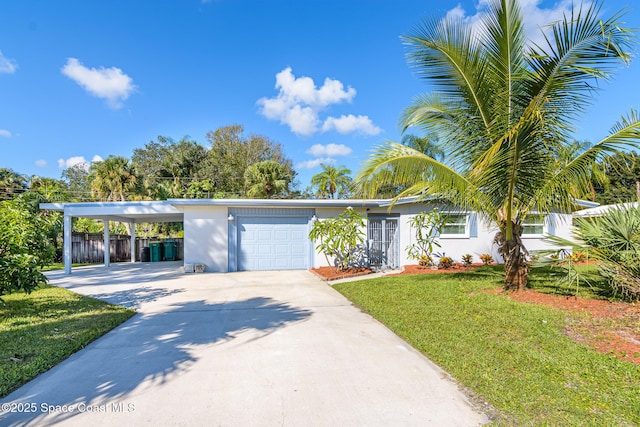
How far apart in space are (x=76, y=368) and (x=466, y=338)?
4.69 m

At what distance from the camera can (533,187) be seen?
5.96m

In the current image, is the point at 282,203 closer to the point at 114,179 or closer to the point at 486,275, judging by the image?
the point at 486,275

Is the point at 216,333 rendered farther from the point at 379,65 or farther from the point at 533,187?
the point at 379,65

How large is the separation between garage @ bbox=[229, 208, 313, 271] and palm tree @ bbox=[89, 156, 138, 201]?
12540 millimetres

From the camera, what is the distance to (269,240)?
39.6 ft

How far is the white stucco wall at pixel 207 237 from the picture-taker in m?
11.6

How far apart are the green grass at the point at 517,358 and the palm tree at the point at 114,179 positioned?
19.2 metres

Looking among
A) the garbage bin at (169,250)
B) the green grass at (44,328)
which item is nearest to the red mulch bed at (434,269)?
the green grass at (44,328)

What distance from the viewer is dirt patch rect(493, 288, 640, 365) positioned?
12.5ft

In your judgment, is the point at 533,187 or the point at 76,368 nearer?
the point at 76,368

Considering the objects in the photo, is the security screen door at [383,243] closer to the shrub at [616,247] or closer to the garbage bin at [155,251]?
the shrub at [616,247]

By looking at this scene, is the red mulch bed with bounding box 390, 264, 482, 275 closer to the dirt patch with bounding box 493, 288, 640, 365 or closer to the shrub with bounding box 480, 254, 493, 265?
the shrub with bounding box 480, 254, 493, 265

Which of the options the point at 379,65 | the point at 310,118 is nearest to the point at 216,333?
the point at 379,65

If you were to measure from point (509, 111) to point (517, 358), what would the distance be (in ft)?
14.4
